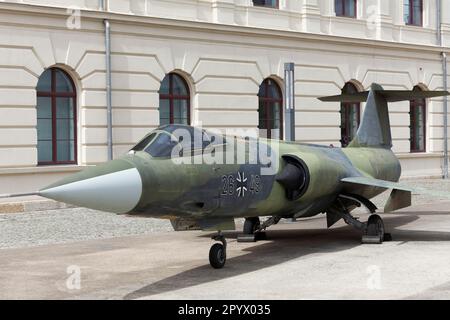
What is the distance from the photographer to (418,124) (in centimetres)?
3241

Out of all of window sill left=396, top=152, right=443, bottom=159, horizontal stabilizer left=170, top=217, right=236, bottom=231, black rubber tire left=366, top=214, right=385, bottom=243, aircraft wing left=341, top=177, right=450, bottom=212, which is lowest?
black rubber tire left=366, top=214, right=385, bottom=243

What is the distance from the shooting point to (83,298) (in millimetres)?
9156

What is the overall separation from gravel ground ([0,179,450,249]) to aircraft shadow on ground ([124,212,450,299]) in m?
2.46

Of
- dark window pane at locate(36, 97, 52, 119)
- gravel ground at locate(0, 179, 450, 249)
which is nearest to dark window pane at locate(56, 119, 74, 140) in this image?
dark window pane at locate(36, 97, 52, 119)

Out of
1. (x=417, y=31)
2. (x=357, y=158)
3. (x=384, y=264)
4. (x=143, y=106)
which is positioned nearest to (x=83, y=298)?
(x=384, y=264)

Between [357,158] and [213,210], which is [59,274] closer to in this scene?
[213,210]

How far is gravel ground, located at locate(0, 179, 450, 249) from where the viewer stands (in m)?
15.0

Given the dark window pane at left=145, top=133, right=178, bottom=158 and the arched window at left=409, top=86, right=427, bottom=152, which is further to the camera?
the arched window at left=409, top=86, right=427, bottom=152

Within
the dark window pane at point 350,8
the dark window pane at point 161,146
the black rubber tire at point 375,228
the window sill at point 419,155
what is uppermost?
the dark window pane at point 350,8

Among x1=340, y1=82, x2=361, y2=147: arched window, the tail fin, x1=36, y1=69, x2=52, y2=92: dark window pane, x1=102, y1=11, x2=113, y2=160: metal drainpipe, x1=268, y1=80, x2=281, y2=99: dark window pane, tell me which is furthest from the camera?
x1=340, y1=82, x2=361, y2=147: arched window

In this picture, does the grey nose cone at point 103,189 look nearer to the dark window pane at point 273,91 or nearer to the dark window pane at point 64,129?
the dark window pane at point 64,129

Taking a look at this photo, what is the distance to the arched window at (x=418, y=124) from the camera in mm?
32156

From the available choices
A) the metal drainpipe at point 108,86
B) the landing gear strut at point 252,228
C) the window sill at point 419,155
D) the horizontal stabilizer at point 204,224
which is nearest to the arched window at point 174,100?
the metal drainpipe at point 108,86

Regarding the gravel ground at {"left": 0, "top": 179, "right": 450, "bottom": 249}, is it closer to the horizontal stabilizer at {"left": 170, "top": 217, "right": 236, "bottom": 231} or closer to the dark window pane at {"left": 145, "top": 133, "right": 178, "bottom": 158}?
the horizontal stabilizer at {"left": 170, "top": 217, "right": 236, "bottom": 231}
